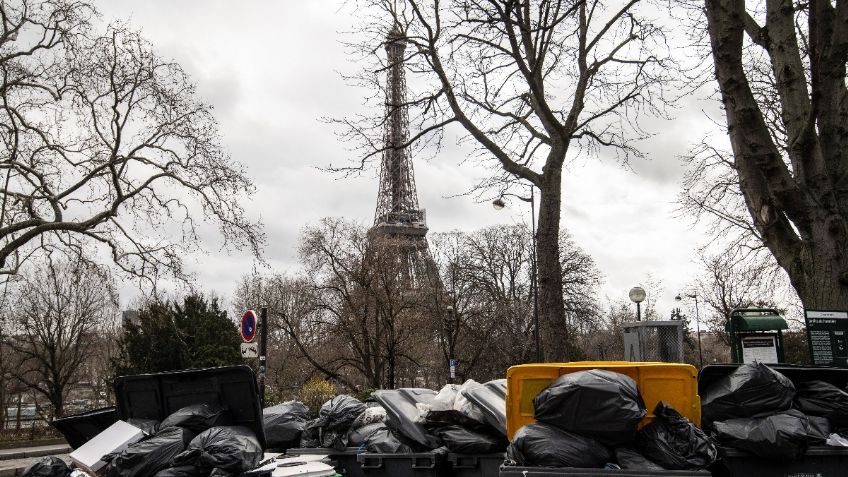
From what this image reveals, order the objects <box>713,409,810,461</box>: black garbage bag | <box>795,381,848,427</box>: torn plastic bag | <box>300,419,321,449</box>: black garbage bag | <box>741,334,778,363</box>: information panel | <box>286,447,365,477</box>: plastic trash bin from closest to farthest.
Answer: <box>713,409,810,461</box>: black garbage bag, <box>795,381,848,427</box>: torn plastic bag, <box>286,447,365,477</box>: plastic trash bin, <box>300,419,321,449</box>: black garbage bag, <box>741,334,778,363</box>: information panel

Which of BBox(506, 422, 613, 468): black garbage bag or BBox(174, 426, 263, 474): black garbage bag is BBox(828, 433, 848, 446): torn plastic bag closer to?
BBox(506, 422, 613, 468): black garbage bag

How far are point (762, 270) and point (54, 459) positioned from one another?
19824 millimetres

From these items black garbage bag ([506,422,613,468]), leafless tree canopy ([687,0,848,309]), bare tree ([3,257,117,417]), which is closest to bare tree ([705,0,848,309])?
leafless tree canopy ([687,0,848,309])

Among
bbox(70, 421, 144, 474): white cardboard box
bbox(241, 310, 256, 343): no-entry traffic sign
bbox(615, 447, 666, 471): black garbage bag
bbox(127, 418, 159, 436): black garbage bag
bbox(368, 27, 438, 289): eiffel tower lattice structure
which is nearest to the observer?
bbox(615, 447, 666, 471): black garbage bag

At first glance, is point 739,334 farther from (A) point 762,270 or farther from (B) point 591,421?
(A) point 762,270

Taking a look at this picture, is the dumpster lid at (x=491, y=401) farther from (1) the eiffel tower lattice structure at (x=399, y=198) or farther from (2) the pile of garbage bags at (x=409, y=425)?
(1) the eiffel tower lattice structure at (x=399, y=198)

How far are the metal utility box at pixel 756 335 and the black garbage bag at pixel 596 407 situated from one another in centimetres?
581

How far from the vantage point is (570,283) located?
130ft

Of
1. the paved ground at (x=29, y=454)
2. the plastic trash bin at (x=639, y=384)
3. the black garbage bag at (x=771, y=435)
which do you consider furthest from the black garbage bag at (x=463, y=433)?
the paved ground at (x=29, y=454)

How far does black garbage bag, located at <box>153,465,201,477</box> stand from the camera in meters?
5.68

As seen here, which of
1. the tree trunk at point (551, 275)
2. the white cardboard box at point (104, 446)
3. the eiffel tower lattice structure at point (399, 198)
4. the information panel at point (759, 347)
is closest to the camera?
the white cardboard box at point (104, 446)

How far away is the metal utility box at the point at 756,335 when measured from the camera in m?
9.66

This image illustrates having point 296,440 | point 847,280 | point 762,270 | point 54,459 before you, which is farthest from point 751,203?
point 762,270

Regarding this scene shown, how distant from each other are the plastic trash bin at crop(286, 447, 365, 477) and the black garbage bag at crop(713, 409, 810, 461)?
344 centimetres
